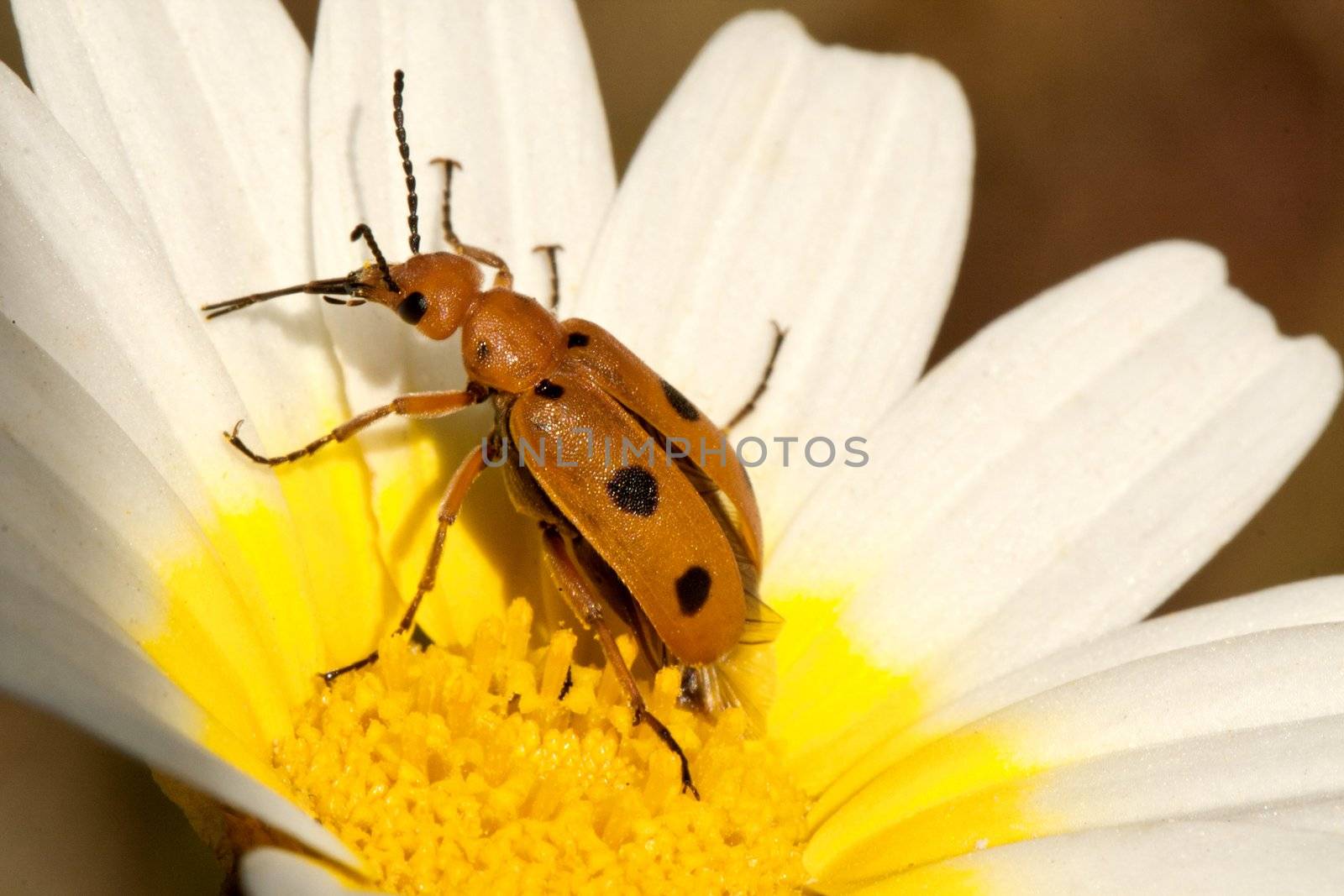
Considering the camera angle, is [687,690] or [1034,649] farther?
[1034,649]

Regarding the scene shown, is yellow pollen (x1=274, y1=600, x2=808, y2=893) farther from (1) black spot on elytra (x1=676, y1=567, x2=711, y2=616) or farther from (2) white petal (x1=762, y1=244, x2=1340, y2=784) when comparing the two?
(2) white petal (x1=762, y1=244, x2=1340, y2=784)

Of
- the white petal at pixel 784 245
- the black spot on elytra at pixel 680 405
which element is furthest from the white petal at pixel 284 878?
the white petal at pixel 784 245

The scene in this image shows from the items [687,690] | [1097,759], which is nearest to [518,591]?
[687,690]

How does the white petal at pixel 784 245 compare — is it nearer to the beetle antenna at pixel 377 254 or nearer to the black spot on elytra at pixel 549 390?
the black spot on elytra at pixel 549 390

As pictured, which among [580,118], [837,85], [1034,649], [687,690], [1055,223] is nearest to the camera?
[687,690]

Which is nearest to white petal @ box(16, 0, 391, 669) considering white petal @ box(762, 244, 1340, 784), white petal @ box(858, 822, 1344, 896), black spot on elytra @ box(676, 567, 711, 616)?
black spot on elytra @ box(676, 567, 711, 616)

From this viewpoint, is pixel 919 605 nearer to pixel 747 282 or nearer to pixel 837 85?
pixel 747 282
